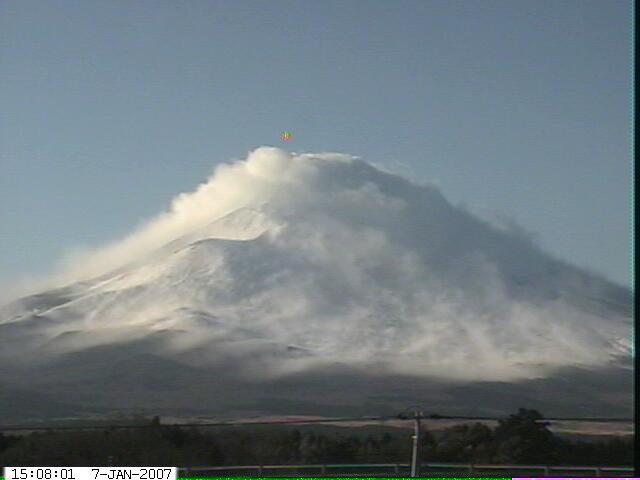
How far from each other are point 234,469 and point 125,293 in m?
3.41

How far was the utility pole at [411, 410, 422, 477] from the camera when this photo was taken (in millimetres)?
10971

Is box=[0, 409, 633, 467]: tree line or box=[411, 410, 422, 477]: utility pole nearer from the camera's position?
box=[411, 410, 422, 477]: utility pole

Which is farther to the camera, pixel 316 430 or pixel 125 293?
pixel 125 293

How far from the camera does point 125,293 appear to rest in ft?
46.3

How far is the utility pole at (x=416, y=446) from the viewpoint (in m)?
11.0

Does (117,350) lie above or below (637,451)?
above

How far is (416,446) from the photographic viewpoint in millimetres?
11633

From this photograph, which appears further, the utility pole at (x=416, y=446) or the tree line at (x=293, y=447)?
the tree line at (x=293, y=447)

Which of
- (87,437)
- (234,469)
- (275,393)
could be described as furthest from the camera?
(275,393)

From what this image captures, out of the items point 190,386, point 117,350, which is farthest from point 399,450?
point 117,350

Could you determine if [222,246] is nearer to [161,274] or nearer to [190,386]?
[161,274]

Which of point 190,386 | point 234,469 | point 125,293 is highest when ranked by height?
point 125,293

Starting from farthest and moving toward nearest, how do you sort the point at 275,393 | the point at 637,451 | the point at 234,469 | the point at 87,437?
1. the point at 275,393
2. the point at 87,437
3. the point at 234,469
4. the point at 637,451

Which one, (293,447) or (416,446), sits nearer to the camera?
(416,446)
